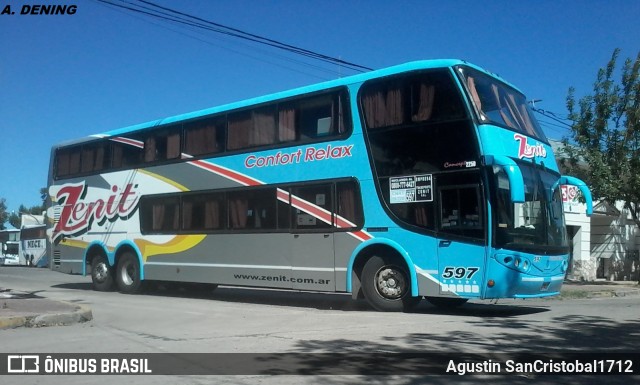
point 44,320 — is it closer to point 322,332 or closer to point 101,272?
point 322,332

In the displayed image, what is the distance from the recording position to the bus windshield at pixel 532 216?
388 inches

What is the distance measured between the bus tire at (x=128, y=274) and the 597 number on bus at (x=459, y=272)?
933cm

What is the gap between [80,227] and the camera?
18.1m

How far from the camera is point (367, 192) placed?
11.4m

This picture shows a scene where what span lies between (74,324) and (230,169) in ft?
16.6

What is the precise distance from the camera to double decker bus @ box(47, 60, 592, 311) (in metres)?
10.1

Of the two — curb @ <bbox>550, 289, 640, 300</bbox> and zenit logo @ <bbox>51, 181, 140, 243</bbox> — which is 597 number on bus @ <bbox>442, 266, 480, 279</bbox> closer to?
curb @ <bbox>550, 289, 640, 300</bbox>

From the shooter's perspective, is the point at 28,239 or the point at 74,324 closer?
the point at 74,324

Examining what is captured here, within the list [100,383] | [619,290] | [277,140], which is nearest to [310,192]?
[277,140]

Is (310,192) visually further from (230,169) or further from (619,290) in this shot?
(619,290)

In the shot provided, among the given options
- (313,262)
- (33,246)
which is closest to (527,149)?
(313,262)

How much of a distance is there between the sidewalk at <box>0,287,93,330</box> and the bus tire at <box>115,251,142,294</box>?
4097 millimetres

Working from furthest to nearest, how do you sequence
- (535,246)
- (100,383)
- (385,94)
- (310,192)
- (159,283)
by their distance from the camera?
(159,283)
(310,192)
(385,94)
(535,246)
(100,383)

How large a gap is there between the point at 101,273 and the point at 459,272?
37.7ft
